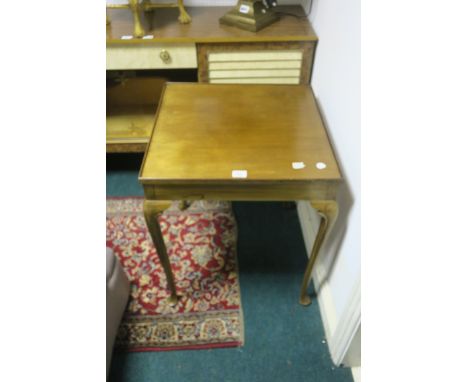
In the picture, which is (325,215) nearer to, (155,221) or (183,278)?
(155,221)

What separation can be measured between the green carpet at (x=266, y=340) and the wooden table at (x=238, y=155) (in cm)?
23

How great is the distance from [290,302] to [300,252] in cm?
24

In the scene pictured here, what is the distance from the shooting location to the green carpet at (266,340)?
1.12 m

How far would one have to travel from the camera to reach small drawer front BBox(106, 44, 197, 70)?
4.37 feet

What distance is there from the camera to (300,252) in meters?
1.47

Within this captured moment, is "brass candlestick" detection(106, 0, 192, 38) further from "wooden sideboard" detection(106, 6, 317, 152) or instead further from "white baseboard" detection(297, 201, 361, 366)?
"white baseboard" detection(297, 201, 361, 366)

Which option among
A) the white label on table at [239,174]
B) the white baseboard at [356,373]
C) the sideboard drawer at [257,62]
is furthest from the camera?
the sideboard drawer at [257,62]

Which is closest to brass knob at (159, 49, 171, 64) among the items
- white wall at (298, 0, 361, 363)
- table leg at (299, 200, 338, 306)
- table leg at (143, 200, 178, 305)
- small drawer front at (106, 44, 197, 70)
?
small drawer front at (106, 44, 197, 70)

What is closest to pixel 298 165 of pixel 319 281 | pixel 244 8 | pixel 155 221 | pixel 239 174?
pixel 239 174

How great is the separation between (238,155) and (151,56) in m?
0.69

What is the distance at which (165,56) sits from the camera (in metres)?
1.34

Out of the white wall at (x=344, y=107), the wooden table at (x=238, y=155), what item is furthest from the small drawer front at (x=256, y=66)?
the wooden table at (x=238, y=155)

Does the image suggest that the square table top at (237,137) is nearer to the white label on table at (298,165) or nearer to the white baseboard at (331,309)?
the white label on table at (298,165)
